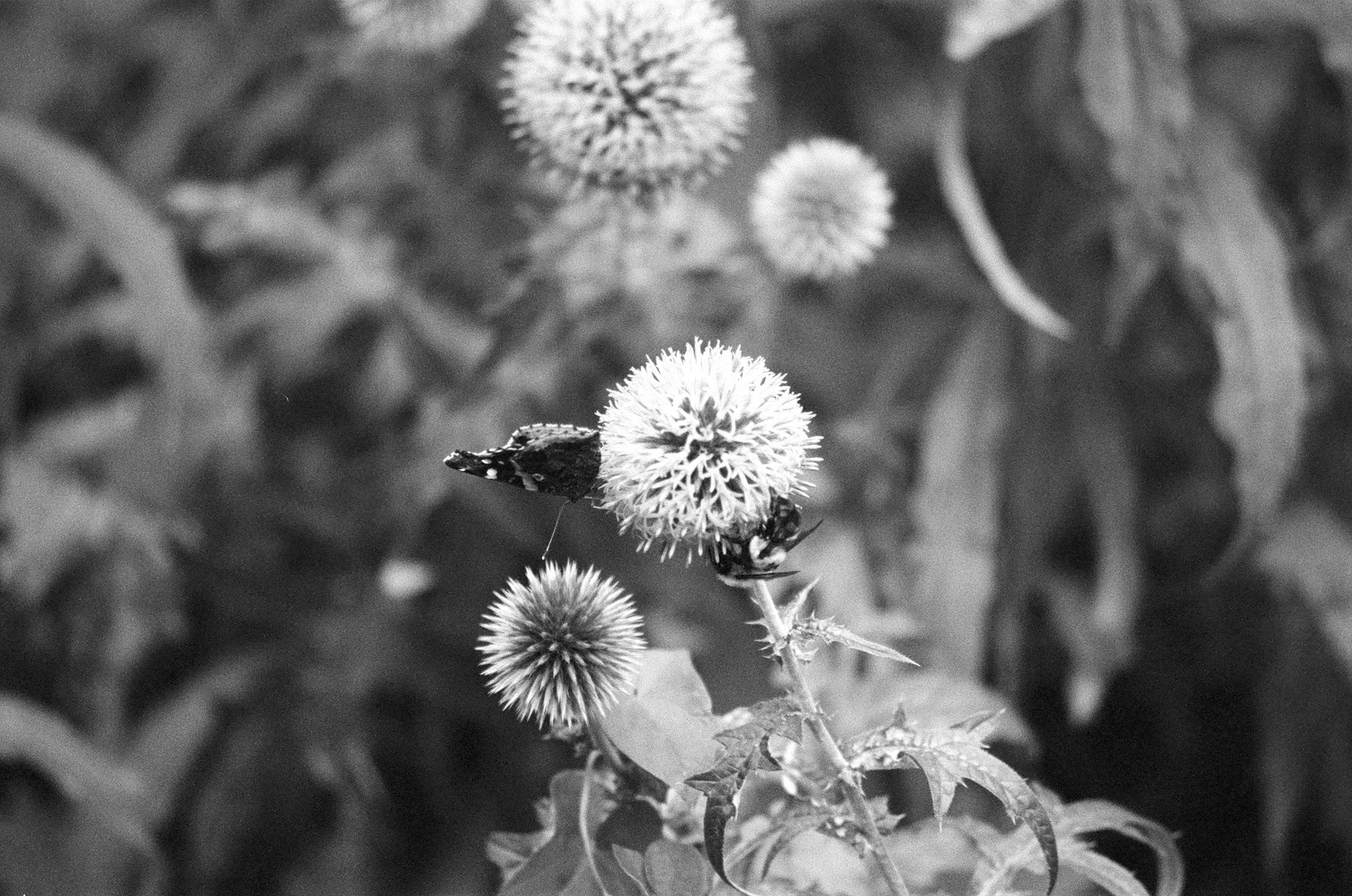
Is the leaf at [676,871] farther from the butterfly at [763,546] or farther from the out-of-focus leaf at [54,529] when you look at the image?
the out-of-focus leaf at [54,529]

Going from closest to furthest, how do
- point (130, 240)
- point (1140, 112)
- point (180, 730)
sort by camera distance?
point (1140, 112) < point (130, 240) < point (180, 730)

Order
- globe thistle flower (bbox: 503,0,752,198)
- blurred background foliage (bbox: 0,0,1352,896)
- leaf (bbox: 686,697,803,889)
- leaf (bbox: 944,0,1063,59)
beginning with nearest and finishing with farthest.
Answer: leaf (bbox: 686,697,803,889), globe thistle flower (bbox: 503,0,752,198), leaf (bbox: 944,0,1063,59), blurred background foliage (bbox: 0,0,1352,896)

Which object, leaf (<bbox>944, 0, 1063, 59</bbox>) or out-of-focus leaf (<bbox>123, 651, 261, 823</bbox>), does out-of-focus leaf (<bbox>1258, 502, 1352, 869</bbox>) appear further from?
out-of-focus leaf (<bbox>123, 651, 261, 823</bbox>)

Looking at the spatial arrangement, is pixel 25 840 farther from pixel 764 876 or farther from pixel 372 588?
pixel 764 876

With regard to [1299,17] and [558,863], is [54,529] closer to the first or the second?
[558,863]

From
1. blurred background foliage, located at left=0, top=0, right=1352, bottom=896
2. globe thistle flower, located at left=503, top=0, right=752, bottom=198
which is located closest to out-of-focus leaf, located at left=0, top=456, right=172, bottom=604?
blurred background foliage, located at left=0, top=0, right=1352, bottom=896

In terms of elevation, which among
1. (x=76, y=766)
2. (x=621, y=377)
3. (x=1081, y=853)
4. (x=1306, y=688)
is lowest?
(x=1081, y=853)

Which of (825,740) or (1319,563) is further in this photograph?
(1319,563)

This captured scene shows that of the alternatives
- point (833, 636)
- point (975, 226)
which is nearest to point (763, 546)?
point (833, 636)
